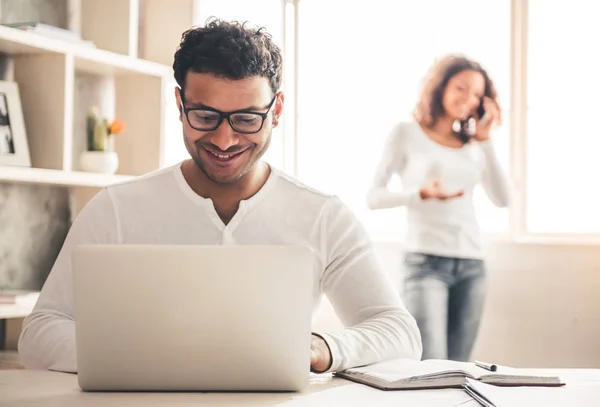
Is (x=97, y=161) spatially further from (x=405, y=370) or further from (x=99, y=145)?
(x=405, y=370)

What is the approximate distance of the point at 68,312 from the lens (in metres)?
1.82

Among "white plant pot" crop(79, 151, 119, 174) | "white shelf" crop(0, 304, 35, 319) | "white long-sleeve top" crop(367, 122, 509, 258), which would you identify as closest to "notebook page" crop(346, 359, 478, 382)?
"white shelf" crop(0, 304, 35, 319)

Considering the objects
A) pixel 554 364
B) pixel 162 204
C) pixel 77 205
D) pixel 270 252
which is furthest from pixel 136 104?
pixel 270 252

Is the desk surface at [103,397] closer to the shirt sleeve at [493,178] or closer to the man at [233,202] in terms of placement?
the man at [233,202]

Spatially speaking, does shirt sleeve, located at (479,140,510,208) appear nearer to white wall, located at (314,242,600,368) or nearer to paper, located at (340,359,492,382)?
white wall, located at (314,242,600,368)

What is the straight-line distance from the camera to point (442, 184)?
11.3 ft

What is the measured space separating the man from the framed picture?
118cm

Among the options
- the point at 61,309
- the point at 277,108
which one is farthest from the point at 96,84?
the point at 61,309

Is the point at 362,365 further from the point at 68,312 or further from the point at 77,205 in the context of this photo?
the point at 77,205

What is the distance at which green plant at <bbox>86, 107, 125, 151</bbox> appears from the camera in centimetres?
348

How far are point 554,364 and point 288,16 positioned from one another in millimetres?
2249

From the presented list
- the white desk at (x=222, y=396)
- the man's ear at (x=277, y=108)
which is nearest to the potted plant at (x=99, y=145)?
the man's ear at (x=277, y=108)

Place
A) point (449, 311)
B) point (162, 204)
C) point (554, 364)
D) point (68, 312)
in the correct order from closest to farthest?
point (68, 312) < point (162, 204) < point (449, 311) < point (554, 364)

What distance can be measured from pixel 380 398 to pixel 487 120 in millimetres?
2368
